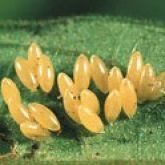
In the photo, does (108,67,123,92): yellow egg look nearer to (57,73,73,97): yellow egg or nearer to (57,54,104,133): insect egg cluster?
(57,54,104,133): insect egg cluster

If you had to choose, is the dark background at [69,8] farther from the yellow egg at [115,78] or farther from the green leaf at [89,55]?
the yellow egg at [115,78]

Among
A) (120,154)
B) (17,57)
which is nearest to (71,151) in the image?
(120,154)

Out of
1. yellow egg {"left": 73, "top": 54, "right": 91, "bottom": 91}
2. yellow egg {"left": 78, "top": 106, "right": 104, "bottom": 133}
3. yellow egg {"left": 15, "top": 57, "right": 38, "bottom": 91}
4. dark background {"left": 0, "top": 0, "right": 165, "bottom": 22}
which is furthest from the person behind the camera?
dark background {"left": 0, "top": 0, "right": 165, "bottom": 22}

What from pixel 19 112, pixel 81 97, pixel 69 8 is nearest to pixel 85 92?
pixel 81 97

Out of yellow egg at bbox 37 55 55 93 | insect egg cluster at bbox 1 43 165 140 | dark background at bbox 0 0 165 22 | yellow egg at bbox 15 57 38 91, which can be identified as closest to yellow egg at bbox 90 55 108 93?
insect egg cluster at bbox 1 43 165 140

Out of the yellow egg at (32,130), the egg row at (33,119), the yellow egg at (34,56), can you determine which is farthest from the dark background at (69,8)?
the yellow egg at (32,130)

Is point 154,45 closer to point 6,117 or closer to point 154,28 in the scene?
point 154,28

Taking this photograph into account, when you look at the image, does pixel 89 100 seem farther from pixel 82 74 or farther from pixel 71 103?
pixel 82 74

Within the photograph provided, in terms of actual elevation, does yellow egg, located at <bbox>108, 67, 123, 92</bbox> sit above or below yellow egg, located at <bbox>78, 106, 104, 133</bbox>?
above
